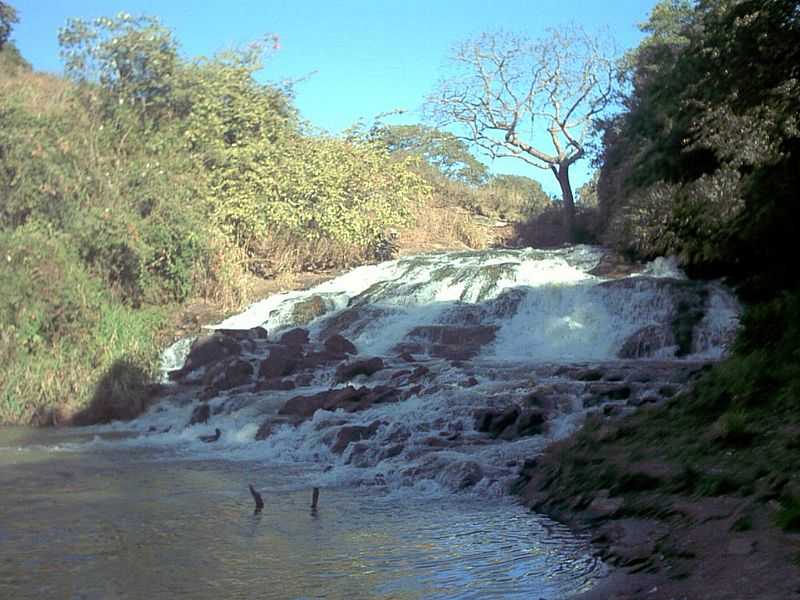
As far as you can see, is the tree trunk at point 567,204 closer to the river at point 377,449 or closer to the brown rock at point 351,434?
the river at point 377,449

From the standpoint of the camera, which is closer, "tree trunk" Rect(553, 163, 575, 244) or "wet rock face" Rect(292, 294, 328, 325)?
"wet rock face" Rect(292, 294, 328, 325)

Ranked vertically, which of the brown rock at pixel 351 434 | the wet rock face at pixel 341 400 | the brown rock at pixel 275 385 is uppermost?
the brown rock at pixel 275 385

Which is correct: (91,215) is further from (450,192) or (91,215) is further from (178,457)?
(450,192)

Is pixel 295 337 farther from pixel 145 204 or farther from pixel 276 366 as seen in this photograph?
pixel 145 204

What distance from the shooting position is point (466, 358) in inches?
667

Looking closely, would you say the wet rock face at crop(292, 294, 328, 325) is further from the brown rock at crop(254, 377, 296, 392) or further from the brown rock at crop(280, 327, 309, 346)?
the brown rock at crop(254, 377, 296, 392)

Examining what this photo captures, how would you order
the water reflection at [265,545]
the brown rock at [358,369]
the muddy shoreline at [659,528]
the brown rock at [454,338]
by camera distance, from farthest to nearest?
the brown rock at [454,338] < the brown rock at [358,369] < the water reflection at [265,545] < the muddy shoreline at [659,528]

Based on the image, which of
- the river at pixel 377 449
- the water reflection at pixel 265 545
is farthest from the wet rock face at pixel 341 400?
the water reflection at pixel 265 545

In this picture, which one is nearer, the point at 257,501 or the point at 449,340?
the point at 257,501

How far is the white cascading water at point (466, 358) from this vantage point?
10531mm

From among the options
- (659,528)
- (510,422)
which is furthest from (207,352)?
(659,528)

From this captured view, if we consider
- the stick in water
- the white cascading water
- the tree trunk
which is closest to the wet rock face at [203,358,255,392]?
the white cascading water

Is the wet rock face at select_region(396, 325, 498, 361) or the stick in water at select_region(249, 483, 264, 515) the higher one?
the wet rock face at select_region(396, 325, 498, 361)

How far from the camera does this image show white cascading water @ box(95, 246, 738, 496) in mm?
10531
